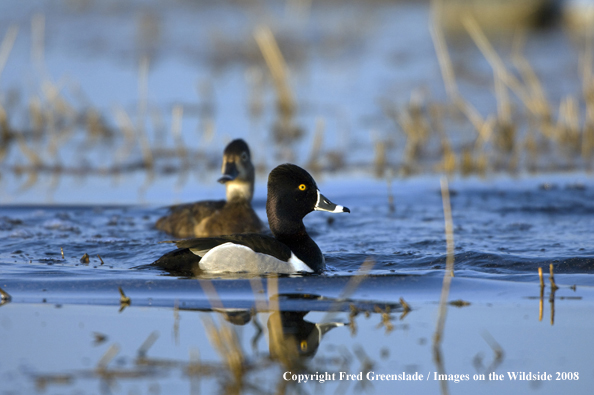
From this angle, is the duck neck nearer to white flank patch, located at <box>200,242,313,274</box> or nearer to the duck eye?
white flank patch, located at <box>200,242,313,274</box>

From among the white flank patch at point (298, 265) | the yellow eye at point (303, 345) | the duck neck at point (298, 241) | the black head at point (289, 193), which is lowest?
the yellow eye at point (303, 345)

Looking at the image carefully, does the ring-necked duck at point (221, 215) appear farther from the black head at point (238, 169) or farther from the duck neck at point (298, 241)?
the duck neck at point (298, 241)

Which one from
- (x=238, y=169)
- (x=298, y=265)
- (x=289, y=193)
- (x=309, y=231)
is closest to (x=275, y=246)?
(x=298, y=265)

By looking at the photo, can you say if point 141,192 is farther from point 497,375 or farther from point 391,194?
point 497,375

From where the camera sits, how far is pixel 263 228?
30.1 feet

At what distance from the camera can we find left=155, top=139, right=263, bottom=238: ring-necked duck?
29.0ft

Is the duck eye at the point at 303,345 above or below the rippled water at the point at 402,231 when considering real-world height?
below

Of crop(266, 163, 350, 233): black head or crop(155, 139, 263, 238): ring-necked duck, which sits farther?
crop(155, 139, 263, 238): ring-necked duck

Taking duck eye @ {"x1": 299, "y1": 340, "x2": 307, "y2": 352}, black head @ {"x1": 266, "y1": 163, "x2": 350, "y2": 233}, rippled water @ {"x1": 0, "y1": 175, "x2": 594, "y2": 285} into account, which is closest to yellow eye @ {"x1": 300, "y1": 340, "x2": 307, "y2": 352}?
duck eye @ {"x1": 299, "y1": 340, "x2": 307, "y2": 352}

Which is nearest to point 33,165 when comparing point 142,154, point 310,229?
point 142,154

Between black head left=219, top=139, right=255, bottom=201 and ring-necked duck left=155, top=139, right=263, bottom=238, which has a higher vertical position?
black head left=219, top=139, right=255, bottom=201

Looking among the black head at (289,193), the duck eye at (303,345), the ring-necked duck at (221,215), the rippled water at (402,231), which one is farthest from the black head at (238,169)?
the duck eye at (303,345)

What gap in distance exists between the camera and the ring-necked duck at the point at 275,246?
6.86 m

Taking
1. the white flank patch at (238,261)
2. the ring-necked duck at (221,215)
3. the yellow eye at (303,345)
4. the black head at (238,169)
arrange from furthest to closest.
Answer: the black head at (238,169), the ring-necked duck at (221,215), the white flank patch at (238,261), the yellow eye at (303,345)
